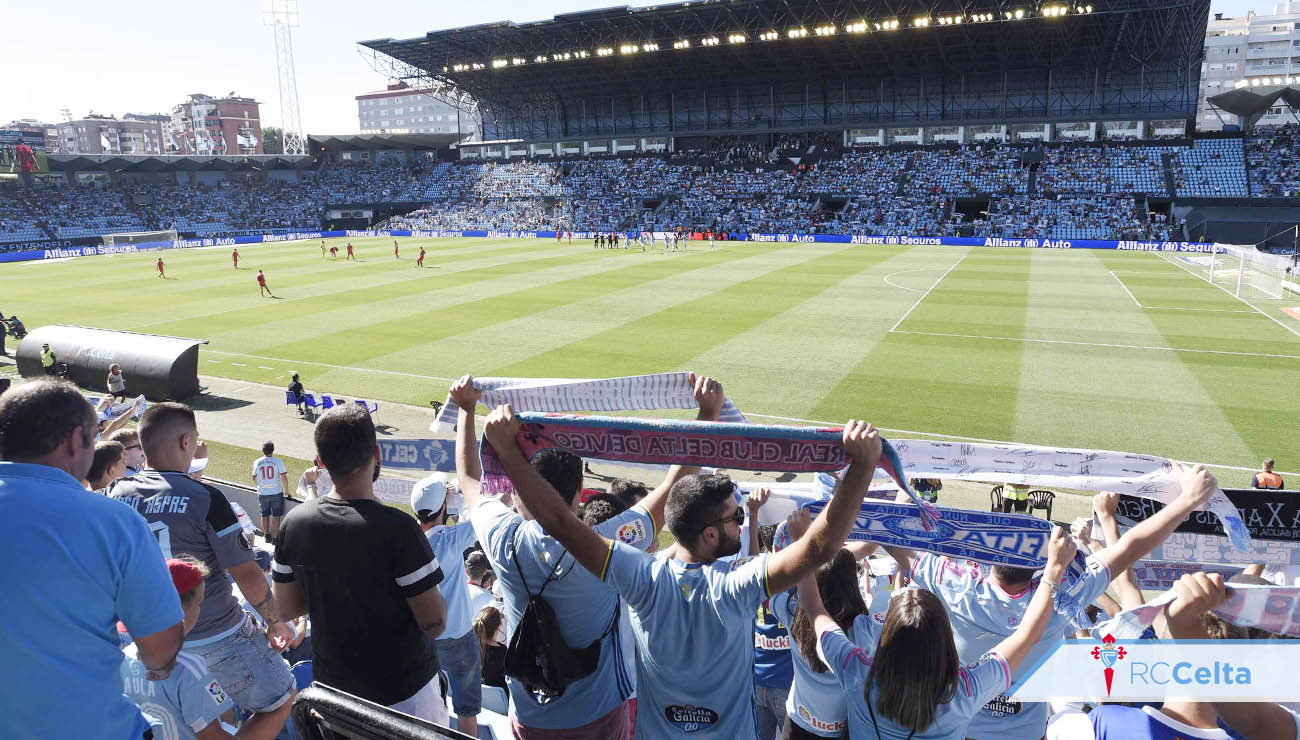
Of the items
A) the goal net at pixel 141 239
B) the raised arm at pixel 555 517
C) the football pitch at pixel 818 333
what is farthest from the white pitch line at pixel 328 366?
the goal net at pixel 141 239

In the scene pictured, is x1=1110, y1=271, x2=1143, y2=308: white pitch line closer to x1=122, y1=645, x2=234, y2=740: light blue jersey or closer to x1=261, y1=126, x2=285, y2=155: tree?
x1=122, y1=645, x2=234, y2=740: light blue jersey

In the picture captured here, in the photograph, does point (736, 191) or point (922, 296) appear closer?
point (922, 296)

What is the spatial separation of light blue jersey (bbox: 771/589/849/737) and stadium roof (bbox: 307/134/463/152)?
98560 mm

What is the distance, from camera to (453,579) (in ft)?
17.8

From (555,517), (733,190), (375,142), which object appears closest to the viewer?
(555,517)

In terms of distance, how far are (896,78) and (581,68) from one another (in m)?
31.9

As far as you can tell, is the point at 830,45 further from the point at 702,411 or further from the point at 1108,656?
the point at 1108,656

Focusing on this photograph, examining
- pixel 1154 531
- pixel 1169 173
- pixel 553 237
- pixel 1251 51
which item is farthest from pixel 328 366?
pixel 1251 51

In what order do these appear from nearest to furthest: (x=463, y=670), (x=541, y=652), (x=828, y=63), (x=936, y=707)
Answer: (x=936, y=707), (x=541, y=652), (x=463, y=670), (x=828, y=63)

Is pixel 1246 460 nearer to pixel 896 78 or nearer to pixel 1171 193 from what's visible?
pixel 1171 193

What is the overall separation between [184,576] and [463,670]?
7.68 feet

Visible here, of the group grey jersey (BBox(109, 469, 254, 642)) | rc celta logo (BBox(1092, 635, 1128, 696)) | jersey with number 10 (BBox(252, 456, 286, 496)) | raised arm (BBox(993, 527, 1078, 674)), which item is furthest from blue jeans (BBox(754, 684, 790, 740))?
jersey with number 10 (BBox(252, 456, 286, 496))

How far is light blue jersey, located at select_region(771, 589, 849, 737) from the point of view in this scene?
12.2 ft

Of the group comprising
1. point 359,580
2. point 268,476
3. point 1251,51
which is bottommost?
point 268,476
